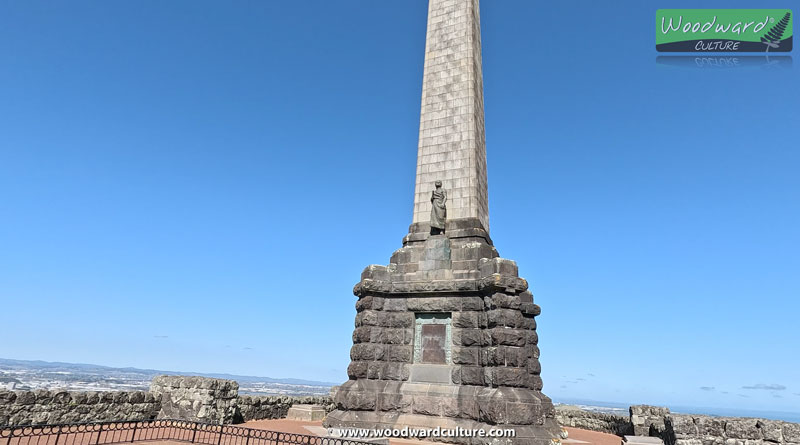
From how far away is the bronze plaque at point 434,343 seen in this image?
498 inches

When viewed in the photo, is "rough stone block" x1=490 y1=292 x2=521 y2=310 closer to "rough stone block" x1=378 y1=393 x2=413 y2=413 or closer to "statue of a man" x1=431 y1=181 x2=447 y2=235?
"statue of a man" x1=431 y1=181 x2=447 y2=235

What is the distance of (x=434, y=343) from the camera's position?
1281 centimetres

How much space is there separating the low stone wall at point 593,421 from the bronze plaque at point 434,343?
775 cm

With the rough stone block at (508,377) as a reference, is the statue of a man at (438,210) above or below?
above

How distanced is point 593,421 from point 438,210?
10.9 metres

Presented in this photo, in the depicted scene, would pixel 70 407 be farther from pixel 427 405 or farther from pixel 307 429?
pixel 427 405

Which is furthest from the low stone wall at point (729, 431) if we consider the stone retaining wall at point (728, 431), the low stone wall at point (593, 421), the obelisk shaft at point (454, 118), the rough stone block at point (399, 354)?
the low stone wall at point (593, 421)

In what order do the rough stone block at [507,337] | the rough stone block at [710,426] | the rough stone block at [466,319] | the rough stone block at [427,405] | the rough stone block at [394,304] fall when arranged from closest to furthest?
the rough stone block at [710,426], the rough stone block at [507,337], the rough stone block at [427,405], the rough stone block at [466,319], the rough stone block at [394,304]

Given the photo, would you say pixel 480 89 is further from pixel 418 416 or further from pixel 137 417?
pixel 137 417

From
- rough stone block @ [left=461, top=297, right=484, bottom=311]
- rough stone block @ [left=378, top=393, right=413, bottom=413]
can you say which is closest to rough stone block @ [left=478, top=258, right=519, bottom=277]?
rough stone block @ [left=461, top=297, right=484, bottom=311]

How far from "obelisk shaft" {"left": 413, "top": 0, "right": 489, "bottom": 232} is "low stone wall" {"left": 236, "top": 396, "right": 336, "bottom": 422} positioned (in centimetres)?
716

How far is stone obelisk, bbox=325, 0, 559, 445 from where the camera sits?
11.6 m

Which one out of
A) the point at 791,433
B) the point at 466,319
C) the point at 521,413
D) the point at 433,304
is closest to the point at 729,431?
the point at 791,433

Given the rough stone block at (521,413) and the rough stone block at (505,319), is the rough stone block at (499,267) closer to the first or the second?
the rough stone block at (505,319)
